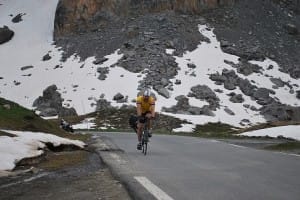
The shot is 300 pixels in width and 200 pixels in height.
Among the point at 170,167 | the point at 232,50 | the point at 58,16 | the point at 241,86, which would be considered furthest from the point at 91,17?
the point at 170,167

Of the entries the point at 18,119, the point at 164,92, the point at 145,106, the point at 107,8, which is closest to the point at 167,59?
the point at 164,92

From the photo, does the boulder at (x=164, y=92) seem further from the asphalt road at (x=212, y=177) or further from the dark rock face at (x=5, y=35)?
the asphalt road at (x=212, y=177)

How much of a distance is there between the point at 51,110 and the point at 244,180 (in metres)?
57.3

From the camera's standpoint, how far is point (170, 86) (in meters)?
67.7

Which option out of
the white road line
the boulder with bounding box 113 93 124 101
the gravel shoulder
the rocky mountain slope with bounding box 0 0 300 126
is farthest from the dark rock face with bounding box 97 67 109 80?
the white road line

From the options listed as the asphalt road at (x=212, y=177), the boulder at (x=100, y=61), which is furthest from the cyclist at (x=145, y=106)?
the boulder at (x=100, y=61)

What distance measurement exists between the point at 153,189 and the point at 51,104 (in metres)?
60.3

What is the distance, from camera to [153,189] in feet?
26.1

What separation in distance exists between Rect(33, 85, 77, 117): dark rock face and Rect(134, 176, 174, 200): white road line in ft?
179

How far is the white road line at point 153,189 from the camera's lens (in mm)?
7225

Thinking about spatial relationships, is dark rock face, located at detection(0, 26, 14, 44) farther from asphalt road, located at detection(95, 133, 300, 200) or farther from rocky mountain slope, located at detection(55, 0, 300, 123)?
asphalt road, located at detection(95, 133, 300, 200)

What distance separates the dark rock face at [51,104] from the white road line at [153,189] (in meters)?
54.7

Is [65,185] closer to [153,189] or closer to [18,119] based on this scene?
[153,189]

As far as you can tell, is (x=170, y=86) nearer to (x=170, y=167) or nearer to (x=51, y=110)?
(x=51, y=110)
